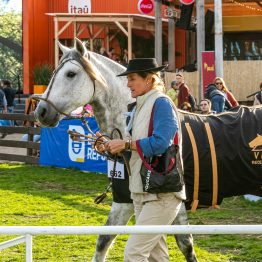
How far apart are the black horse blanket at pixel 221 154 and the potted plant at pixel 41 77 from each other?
22.6 m

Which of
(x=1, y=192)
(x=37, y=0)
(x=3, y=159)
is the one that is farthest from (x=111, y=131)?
(x=37, y=0)

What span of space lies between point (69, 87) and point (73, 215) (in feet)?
13.2

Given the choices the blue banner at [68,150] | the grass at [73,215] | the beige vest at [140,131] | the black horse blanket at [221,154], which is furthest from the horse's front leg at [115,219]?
the blue banner at [68,150]

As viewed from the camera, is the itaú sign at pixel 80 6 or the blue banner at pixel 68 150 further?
the itaú sign at pixel 80 6

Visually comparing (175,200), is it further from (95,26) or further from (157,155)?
(95,26)

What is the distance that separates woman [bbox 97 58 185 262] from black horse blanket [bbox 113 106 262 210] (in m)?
1.27

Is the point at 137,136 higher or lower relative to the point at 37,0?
lower

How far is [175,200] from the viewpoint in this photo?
568 centimetres

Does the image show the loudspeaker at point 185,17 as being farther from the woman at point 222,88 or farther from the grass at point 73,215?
the grass at point 73,215

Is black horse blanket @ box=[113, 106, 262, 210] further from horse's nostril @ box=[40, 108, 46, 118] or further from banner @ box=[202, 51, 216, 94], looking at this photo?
banner @ box=[202, 51, 216, 94]

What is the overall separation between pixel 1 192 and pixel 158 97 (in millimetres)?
8373

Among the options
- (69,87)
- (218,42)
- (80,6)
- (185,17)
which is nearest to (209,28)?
(185,17)

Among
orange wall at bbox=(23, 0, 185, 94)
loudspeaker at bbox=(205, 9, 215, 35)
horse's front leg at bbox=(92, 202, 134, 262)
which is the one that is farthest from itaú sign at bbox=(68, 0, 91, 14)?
horse's front leg at bbox=(92, 202, 134, 262)

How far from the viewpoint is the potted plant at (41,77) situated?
29.9 meters
